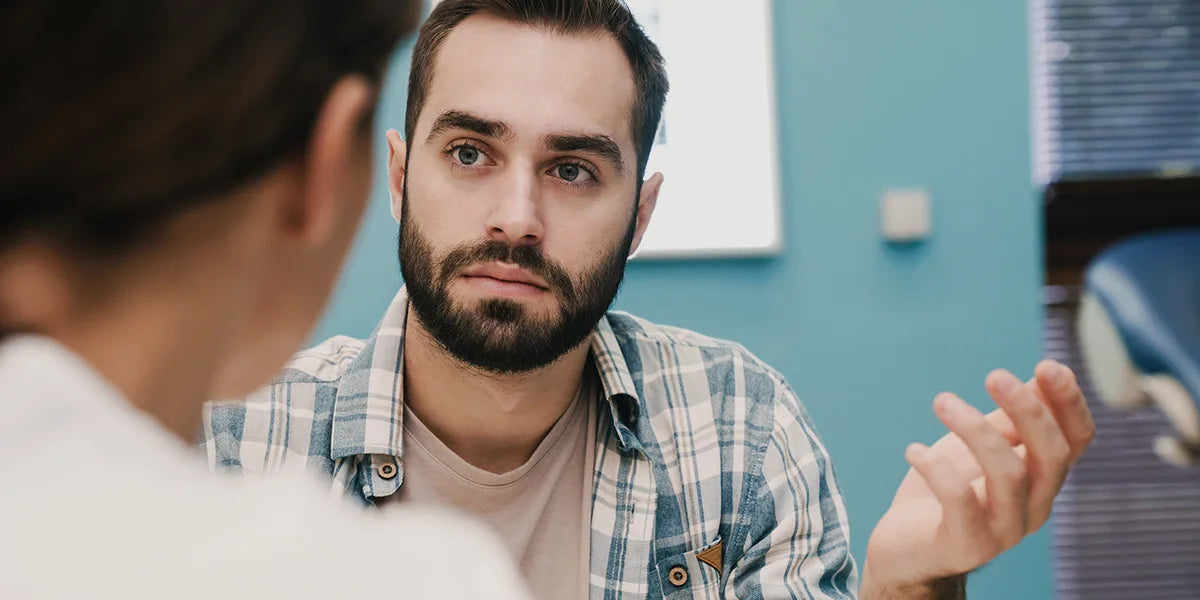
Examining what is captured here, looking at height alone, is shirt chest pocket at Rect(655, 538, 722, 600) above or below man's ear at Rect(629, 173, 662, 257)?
below

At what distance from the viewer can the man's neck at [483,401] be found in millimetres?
1405

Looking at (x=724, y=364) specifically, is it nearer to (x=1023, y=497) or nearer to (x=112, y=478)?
(x=1023, y=497)

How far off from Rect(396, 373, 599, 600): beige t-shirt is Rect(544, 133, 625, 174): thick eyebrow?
0.38 meters

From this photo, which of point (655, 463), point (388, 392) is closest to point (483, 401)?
point (388, 392)

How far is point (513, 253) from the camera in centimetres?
132

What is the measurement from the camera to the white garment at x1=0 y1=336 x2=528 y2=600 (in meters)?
0.38

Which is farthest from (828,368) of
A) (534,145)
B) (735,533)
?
(534,145)

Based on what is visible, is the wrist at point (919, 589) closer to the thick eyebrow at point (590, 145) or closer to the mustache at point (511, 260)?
the mustache at point (511, 260)

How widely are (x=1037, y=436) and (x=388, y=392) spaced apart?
0.79 metres

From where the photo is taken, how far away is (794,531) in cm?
136

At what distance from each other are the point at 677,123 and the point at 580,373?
103 centimetres

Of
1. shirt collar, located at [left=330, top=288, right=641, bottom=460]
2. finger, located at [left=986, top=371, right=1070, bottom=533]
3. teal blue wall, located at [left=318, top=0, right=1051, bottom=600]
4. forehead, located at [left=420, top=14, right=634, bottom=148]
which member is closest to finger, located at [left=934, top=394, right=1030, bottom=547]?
finger, located at [left=986, top=371, right=1070, bottom=533]

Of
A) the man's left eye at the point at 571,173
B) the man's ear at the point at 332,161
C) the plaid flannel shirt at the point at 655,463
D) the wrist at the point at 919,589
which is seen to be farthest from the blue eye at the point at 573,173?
the man's ear at the point at 332,161

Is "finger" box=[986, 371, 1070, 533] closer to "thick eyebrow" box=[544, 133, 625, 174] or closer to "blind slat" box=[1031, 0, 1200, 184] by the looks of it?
"thick eyebrow" box=[544, 133, 625, 174]
